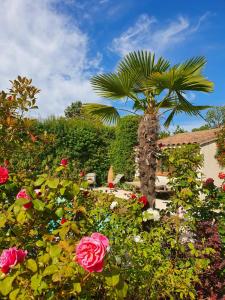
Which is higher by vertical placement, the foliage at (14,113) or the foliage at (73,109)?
the foliage at (73,109)

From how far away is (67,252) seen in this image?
1.78 meters

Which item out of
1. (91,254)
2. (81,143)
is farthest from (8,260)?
(81,143)

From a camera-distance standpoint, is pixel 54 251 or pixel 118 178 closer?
pixel 54 251

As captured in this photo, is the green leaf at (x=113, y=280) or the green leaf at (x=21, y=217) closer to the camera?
the green leaf at (x=113, y=280)

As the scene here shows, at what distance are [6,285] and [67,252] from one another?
353 millimetres

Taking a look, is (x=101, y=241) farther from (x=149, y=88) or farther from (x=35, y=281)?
(x=149, y=88)

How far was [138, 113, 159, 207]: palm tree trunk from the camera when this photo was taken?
6102mm

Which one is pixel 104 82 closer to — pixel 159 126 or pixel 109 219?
→ pixel 159 126

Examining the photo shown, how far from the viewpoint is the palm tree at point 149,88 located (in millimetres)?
6156

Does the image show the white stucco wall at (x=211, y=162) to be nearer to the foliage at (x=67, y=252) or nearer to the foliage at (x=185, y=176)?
the foliage at (x=185, y=176)

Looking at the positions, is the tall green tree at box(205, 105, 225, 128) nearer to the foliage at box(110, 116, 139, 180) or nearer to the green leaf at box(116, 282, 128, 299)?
the foliage at box(110, 116, 139, 180)

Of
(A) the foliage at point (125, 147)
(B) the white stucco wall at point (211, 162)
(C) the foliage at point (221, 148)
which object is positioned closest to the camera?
(A) the foliage at point (125, 147)

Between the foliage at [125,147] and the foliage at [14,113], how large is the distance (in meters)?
15.1

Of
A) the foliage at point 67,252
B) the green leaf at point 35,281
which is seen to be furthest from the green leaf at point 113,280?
the green leaf at point 35,281
